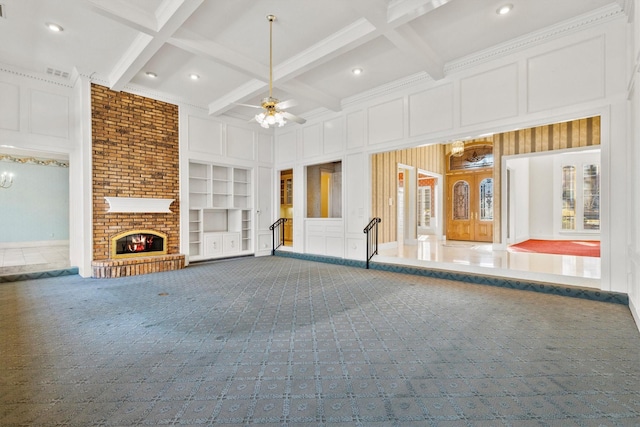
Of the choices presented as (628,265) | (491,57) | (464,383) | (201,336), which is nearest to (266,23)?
(491,57)

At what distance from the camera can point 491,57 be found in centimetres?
492

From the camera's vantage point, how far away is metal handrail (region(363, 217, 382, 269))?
6.60 metres

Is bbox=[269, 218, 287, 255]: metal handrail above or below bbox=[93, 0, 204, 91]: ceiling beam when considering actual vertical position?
below

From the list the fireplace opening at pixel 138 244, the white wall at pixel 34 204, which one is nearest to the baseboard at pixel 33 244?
the white wall at pixel 34 204

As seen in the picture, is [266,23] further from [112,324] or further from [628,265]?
[628,265]

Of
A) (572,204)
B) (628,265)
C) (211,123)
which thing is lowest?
(628,265)

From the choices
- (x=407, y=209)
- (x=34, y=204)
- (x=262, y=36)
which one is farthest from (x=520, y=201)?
(x=34, y=204)

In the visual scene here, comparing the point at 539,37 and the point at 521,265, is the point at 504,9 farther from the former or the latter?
the point at 521,265

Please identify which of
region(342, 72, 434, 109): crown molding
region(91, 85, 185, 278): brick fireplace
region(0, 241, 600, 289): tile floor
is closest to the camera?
region(0, 241, 600, 289): tile floor

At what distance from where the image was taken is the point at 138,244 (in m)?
6.39

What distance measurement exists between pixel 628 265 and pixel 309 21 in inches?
212

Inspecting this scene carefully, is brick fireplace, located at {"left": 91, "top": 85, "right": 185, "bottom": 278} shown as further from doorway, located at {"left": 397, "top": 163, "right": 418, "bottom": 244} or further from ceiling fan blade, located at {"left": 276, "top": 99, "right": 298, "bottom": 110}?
doorway, located at {"left": 397, "top": 163, "right": 418, "bottom": 244}

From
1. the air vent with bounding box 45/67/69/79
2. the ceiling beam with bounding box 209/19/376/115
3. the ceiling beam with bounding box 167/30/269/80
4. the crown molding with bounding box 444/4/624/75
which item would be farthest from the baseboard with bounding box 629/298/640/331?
the air vent with bounding box 45/67/69/79

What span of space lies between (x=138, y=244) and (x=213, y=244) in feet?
5.79
